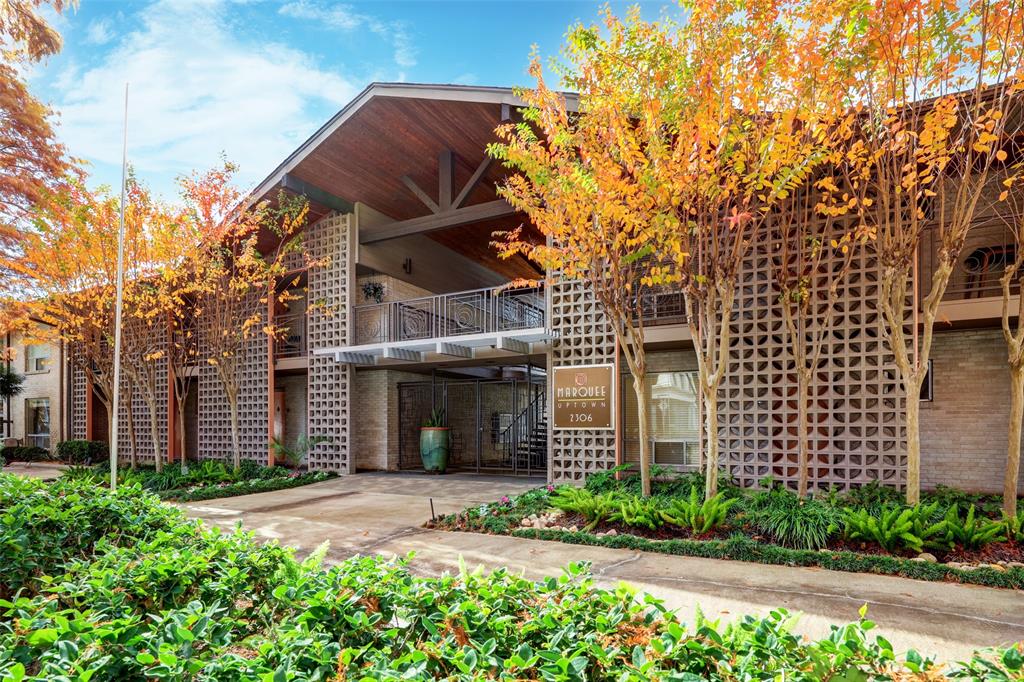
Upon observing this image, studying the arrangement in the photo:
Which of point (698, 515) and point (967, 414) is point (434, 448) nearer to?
point (698, 515)

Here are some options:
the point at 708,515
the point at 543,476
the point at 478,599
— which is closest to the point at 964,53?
the point at 708,515

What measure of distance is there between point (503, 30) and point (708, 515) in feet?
25.8

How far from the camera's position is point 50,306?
45.2 feet

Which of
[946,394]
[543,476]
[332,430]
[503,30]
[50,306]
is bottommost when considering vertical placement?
[543,476]

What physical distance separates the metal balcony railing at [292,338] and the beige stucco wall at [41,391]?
987 centimetres

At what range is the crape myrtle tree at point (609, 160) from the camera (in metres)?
7.62

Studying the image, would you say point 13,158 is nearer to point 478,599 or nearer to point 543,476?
point 543,476

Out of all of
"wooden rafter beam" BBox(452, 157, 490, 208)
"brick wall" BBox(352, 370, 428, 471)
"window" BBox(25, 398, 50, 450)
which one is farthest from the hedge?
"window" BBox(25, 398, 50, 450)

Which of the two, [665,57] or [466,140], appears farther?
[466,140]

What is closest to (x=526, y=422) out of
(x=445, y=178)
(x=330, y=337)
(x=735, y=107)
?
(x=330, y=337)

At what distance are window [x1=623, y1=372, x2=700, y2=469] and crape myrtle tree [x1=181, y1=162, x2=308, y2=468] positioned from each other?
28.5 ft

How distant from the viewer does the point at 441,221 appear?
13.9m

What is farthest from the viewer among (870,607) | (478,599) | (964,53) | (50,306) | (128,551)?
(50,306)

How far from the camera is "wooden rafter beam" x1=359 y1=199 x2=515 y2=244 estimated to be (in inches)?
517
